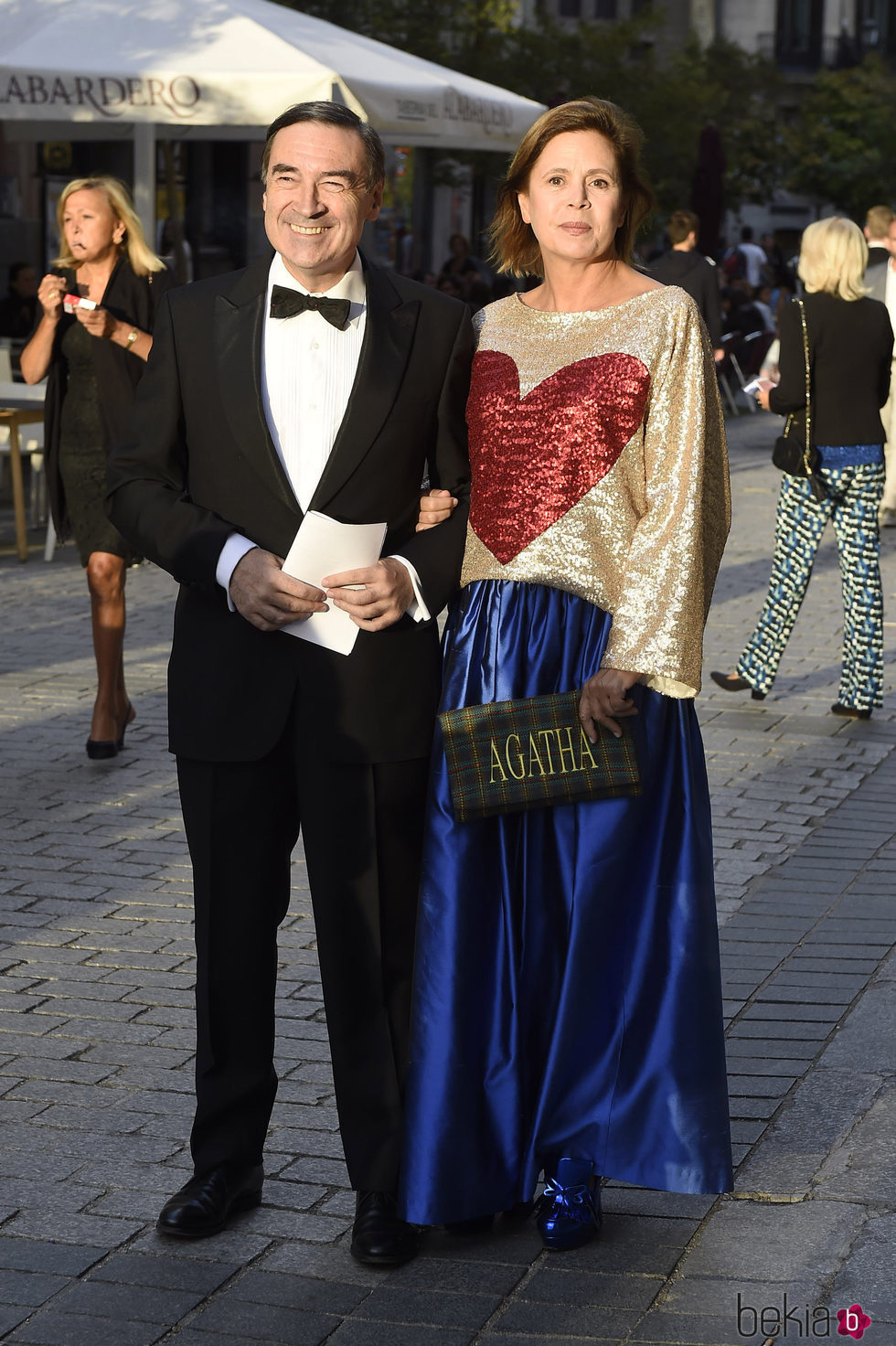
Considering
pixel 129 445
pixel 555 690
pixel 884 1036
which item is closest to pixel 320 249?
pixel 129 445

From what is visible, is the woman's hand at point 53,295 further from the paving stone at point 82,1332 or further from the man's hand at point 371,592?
the paving stone at point 82,1332

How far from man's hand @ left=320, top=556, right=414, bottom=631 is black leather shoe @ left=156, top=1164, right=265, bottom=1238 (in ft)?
3.51

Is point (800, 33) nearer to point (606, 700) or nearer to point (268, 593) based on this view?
point (606, 700)

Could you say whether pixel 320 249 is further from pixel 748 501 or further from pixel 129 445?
pixel 748 501

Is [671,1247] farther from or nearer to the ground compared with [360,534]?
nearer to the ground

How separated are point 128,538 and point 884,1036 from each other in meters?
2.15

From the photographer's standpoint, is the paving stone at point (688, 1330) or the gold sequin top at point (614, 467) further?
the gold sequin top at point (614, 467)

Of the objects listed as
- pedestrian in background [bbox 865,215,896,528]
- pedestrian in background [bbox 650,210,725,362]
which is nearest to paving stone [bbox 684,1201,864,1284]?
pedestrian in background [bbox 865,215,896,528]

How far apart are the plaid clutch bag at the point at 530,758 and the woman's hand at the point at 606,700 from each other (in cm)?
2

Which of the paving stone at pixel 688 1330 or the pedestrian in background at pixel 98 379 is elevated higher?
the pedestrian in background at pixel 98 379

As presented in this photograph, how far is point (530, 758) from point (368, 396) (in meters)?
0.69

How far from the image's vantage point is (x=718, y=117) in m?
41.2

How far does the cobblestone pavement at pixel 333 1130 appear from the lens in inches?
125

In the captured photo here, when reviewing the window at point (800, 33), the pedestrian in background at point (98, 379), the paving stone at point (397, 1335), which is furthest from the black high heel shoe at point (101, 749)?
the window at point (800, 33)
